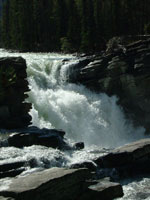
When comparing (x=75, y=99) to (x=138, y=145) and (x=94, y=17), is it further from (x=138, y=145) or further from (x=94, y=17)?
(x=94, y=17)

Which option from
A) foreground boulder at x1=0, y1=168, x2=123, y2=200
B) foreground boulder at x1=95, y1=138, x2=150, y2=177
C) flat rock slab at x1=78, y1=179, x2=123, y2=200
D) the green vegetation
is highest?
the green vegetation

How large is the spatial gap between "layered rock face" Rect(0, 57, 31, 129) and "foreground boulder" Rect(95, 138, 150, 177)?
748cm

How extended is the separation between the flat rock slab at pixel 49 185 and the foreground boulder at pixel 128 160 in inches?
248

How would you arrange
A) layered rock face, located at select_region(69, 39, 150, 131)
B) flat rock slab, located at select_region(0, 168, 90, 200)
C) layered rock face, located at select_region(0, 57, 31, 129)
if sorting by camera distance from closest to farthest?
flat rock slab, located at select_region(0, 168, 90, 200)
layered rock face, located at select_region(0, 57, 31, 129)
layered rock face, located at select_region(69, 39, 150, 131)

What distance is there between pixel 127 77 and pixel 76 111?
579cm

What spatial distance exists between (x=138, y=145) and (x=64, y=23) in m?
56.3

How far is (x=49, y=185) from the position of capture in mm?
12258

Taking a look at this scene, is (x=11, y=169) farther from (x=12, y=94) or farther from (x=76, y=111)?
(x=76, y=111)

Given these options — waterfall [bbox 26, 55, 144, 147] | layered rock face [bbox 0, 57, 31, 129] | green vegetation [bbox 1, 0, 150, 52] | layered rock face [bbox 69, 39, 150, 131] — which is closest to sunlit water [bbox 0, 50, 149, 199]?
waterfall [bbox 26, 55, 144, 147]

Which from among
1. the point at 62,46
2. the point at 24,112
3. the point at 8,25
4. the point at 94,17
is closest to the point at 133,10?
the point at 94,17

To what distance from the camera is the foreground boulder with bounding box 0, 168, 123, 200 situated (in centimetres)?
1173

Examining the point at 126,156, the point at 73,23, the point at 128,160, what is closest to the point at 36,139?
the point at 126,156

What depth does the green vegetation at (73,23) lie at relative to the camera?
64688 millimetres

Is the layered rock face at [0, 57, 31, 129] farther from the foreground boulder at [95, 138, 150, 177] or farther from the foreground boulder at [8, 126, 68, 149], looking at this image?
the foreground boulder at [95, 138, 150, 177]
